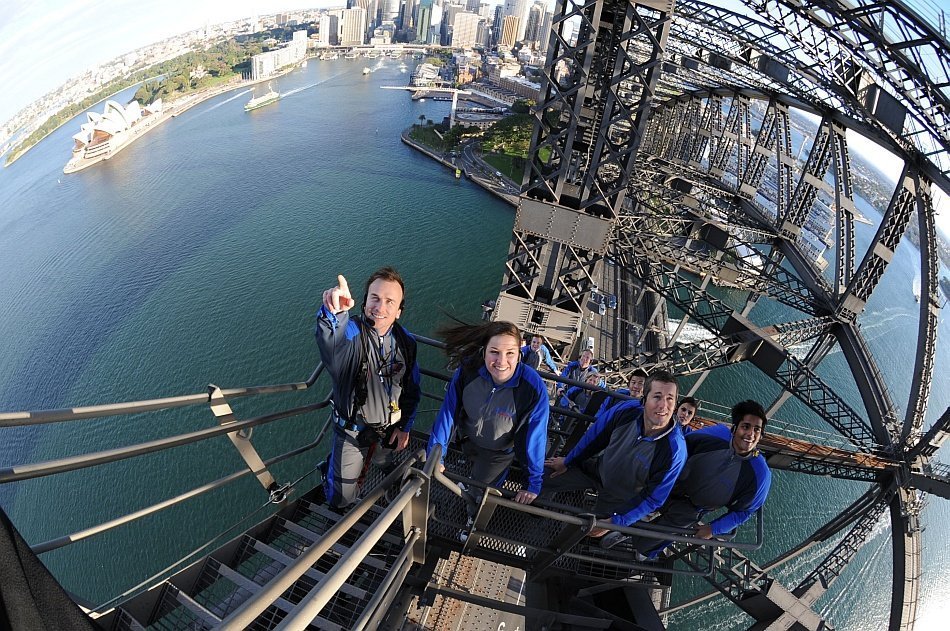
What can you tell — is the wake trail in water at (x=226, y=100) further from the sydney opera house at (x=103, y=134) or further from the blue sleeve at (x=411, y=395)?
the blue sleeve at (x=411, y=395)

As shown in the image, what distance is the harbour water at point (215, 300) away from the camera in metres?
14.8

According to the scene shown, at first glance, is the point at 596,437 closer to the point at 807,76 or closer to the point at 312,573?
the point at 312,573

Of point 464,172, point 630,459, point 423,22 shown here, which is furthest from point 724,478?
point 423,22

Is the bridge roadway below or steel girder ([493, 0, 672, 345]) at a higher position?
steel girder ([493, 0, 672, 345])

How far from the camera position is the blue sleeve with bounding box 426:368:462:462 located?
9.98 feet

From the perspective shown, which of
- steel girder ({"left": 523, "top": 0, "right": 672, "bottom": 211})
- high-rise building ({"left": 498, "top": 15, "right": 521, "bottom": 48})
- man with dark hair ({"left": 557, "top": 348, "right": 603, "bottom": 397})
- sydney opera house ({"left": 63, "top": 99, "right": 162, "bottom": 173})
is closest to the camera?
steel girder ({"left": 523, "top": 0, "right": 672, "bottom": 211})

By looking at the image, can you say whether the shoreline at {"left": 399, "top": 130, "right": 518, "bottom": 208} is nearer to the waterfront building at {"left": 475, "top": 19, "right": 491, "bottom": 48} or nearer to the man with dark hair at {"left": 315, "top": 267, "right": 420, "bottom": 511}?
the man with dark hair at {"left": 315, "top": 267, "right": 420, "bottom": 511}

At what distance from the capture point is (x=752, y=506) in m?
3.48

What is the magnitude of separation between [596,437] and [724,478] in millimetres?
Answer: 1041

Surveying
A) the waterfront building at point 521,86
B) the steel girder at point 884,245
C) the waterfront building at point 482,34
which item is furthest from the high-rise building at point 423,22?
the steel girder at point 884,245

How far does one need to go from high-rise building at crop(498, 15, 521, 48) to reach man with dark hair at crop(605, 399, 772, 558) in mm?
138917

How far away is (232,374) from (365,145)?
36062 mm


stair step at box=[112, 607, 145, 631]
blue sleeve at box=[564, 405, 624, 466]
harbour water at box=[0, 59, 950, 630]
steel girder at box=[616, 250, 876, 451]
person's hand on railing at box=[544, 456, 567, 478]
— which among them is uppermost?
blue sleeve at box=[564, 405, 624, 466]

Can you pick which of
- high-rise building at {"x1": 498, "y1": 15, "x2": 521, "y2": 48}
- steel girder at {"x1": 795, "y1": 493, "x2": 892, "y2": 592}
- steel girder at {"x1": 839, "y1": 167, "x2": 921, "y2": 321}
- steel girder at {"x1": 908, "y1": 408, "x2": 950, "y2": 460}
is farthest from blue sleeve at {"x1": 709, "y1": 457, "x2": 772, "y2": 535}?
high-rise building at {"x1": 498, "y1": 15, "x2": 521, "y2": 48}
